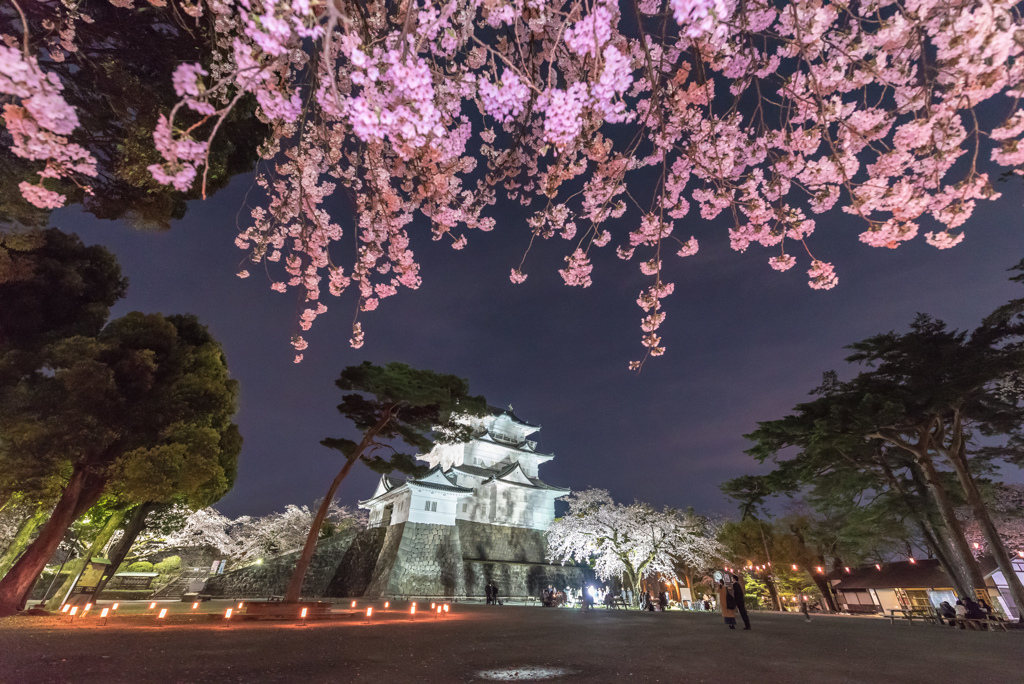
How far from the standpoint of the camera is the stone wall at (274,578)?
24.7 meters

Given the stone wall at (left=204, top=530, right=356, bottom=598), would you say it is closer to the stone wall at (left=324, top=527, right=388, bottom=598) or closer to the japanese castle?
the stone wall at (left=324, top=527, right=388, bottom=598)

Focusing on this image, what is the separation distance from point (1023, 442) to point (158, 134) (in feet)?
76.4

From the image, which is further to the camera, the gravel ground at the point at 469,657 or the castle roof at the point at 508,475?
the castle roof at the point at 508,475

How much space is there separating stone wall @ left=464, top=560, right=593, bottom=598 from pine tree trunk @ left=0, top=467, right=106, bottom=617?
72.9 ft

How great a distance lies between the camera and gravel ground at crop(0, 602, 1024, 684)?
13.4 feet

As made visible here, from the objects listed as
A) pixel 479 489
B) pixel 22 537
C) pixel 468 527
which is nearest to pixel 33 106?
pixel 22 537

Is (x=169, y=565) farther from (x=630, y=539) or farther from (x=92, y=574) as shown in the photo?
(x=630, y=539)

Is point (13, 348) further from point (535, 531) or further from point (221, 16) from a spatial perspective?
point (535, 531)

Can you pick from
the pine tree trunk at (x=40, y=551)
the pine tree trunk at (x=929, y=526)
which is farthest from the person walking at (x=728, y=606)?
the pine tree trunk at (x=40, y=551)

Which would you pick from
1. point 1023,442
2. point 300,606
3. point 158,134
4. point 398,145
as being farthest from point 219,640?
point 1023,442

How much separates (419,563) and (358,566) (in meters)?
4.88

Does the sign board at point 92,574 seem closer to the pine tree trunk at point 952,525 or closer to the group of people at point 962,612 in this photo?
the group of people at point 962,612

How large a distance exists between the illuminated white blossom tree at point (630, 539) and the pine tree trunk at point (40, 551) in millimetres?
25946

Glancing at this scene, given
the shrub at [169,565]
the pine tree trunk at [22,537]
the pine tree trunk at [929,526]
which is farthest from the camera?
the shrub at [169,565]
